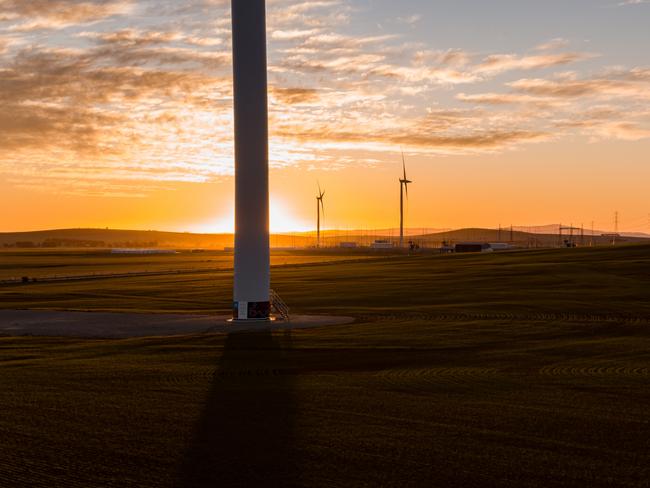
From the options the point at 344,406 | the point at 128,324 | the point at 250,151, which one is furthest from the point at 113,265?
the point at 344,406

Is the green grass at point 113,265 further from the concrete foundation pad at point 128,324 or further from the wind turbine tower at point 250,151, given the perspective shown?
the wind turbine tower at point 250,151

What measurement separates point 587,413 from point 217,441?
697 cm

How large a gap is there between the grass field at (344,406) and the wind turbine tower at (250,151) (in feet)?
19.2

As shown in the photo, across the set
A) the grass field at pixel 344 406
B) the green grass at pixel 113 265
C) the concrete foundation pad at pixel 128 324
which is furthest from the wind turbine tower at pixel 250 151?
the green grass at pixel 113 265

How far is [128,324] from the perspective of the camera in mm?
32000

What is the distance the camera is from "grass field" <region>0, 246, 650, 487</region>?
36.3ft

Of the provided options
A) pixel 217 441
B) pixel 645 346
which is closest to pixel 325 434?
pixel 217 441

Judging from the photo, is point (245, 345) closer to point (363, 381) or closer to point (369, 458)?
point (363, 381)

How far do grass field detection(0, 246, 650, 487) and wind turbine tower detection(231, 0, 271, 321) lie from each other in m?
5.86

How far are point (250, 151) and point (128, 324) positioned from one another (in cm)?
896

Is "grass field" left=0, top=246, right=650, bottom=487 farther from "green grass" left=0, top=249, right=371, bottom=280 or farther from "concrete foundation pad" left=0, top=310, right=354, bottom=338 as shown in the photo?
"green grass" left=0, top=249, right=371, bottom=280

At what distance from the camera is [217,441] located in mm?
12633

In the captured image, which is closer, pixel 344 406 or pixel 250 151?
pixel 344 406

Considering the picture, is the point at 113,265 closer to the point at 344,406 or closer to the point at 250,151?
the point at 250,151
